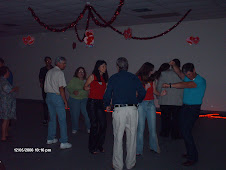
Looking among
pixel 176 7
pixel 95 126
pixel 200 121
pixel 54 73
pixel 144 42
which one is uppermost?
pixel 176 7

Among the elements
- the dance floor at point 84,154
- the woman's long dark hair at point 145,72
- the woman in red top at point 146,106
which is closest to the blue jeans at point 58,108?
the dance floor at point 84,154

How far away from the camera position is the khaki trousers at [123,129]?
3.95 metres

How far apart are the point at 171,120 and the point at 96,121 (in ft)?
6.49

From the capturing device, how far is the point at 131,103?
3998mm

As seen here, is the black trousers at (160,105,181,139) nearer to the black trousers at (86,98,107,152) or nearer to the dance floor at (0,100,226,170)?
the dance floor at (0,100,226,170)

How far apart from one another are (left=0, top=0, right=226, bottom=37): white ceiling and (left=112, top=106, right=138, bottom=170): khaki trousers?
4.10 meters

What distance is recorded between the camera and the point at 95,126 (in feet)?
15.8

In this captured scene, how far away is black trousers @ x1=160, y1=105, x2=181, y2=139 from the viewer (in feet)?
19.7

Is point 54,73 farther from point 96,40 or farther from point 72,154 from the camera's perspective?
point 96,40

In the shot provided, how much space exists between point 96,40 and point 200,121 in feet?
19.4

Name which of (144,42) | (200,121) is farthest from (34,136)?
(144,42)

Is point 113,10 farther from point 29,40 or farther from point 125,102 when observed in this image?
point 29,40

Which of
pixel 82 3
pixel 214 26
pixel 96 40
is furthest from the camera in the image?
pixel 96 40

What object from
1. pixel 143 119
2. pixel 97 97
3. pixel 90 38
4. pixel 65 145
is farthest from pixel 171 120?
pixel 90 38
